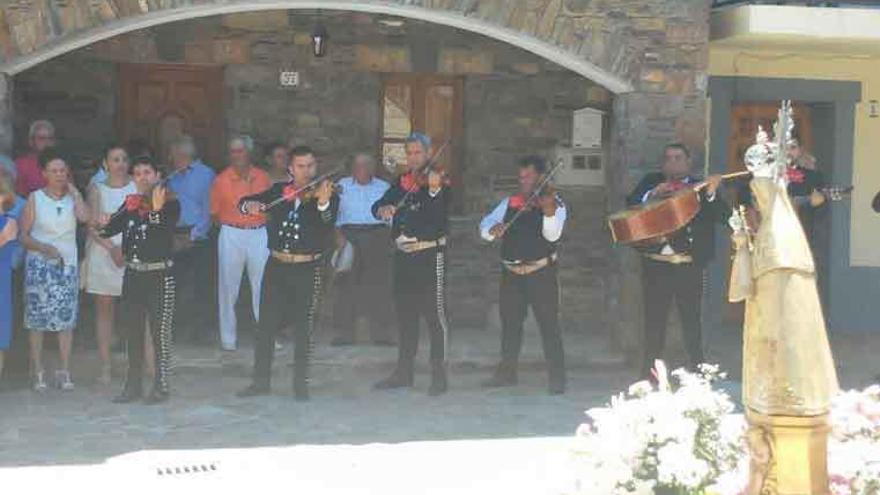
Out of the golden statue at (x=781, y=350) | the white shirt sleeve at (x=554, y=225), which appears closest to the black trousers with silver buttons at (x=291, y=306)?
the white shirt sleeve at (x=554, y=225)

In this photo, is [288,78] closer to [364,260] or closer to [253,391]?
[364,260]

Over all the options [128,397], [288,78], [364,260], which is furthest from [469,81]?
[128,397]

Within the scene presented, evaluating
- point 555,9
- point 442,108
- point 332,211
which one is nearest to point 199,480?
point 332,211

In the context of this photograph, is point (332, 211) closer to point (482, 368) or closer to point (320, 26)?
point (482, 368)

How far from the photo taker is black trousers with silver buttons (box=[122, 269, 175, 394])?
25.5 ft

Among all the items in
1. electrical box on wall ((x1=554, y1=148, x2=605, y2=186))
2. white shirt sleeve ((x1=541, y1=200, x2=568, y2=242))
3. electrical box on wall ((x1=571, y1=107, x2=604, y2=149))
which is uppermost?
electrical box on wall ((x1=571, y1=107, x2=604, y2=149))

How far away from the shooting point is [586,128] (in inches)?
411

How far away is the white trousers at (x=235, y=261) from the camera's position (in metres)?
8.95

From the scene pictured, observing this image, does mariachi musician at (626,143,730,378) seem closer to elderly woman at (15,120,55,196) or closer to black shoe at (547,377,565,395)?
black shoe at (547,377,565,395)

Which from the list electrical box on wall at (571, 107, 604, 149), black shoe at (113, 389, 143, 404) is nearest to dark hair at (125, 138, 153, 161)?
black shoe at (113, 389, 143, 404)

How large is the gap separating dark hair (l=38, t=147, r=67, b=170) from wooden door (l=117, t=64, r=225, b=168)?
167 centimetres

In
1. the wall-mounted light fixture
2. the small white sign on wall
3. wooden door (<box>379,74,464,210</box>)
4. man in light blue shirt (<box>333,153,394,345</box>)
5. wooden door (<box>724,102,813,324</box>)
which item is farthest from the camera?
wooden door (<box>724,102,813,324</box>)

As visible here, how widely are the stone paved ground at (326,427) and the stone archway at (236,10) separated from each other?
219 centimetres

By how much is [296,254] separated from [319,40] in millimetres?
2537
